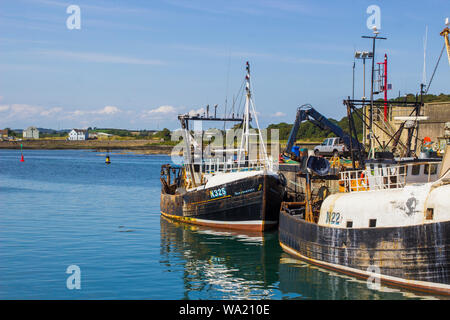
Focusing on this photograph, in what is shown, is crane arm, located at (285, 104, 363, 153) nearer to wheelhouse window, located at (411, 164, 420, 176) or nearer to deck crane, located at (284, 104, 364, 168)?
deck crane, located at (284, 104, 364, 168)

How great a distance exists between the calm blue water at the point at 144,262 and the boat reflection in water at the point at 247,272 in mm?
38

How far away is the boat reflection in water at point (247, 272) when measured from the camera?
63.6 feet

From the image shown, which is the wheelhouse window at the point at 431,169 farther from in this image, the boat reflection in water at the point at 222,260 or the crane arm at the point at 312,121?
the crane arm at the point at 312,121

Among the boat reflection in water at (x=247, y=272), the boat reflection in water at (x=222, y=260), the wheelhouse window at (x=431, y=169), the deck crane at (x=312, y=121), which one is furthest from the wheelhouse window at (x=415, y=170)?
the deck crane at (x=312, y=121)

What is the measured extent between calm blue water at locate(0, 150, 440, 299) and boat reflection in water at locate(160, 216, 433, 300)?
0.12ft

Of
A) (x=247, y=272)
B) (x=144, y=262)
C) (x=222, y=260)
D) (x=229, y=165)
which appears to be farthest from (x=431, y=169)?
(x=229, y=165)

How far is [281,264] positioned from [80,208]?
82.5ft

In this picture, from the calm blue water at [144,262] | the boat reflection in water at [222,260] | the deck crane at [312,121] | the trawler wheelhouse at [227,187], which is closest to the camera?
the calm blue water at [144,262]

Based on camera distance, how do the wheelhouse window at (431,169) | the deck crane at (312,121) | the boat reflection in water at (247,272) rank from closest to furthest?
1. the boat reflection in water at (247,272)
2. the wheelhouse window at (431,169)
3. the deck crane at (312,121)

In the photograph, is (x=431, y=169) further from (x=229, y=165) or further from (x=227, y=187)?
(x=229, y=165)

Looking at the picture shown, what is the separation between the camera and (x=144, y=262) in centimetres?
2480

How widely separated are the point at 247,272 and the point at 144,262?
16.6 ft
